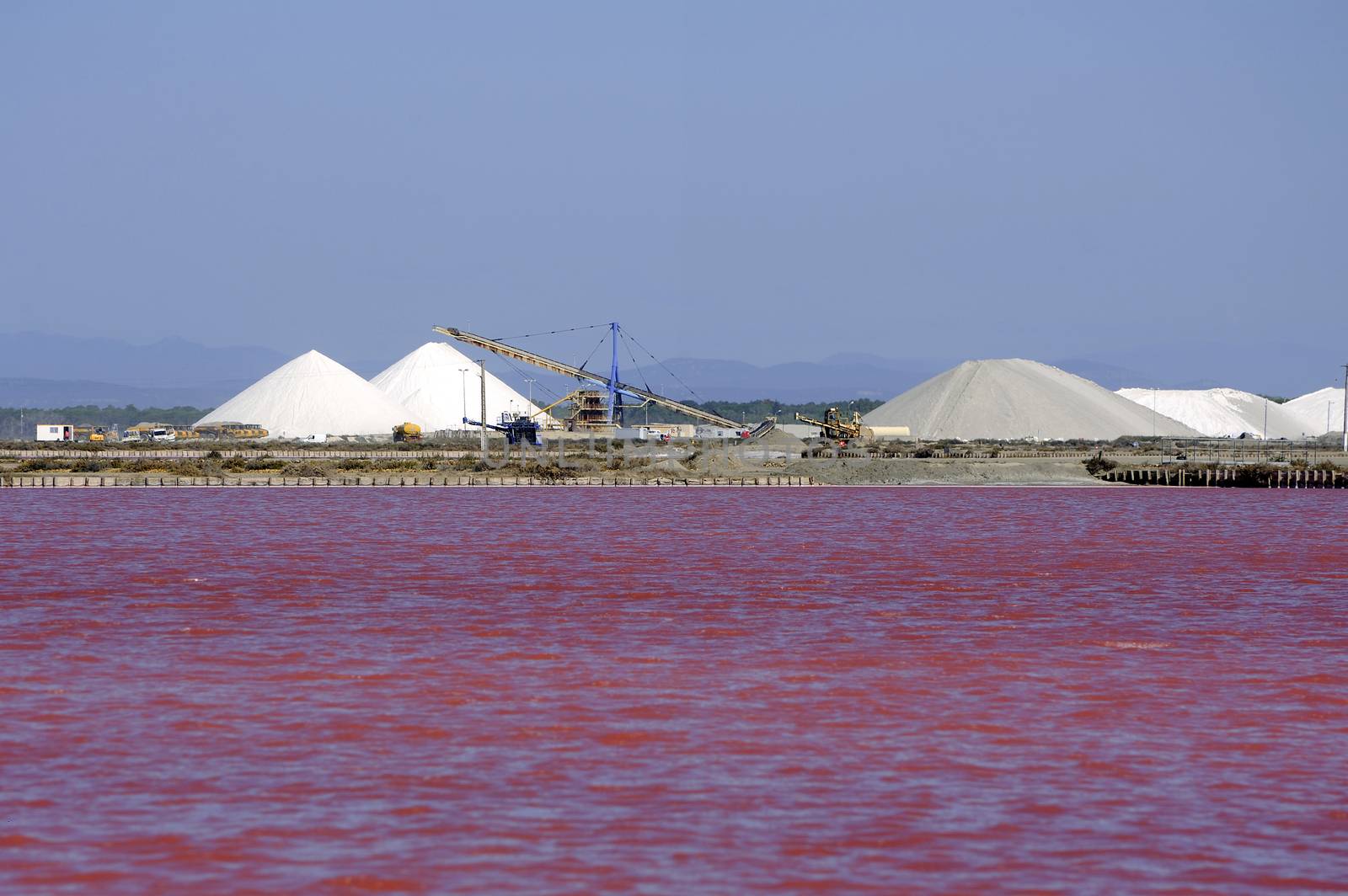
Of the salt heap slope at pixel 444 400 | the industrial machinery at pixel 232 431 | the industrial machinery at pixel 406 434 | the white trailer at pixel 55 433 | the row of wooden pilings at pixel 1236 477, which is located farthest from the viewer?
the salt heap slope at pixel 444 400

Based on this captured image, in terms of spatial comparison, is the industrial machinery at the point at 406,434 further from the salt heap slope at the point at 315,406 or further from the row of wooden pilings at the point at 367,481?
the row of wooden pilings at the point at 367,481

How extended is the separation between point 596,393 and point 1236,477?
5628 cm

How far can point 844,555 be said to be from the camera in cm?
3950

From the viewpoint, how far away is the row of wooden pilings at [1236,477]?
275 feet

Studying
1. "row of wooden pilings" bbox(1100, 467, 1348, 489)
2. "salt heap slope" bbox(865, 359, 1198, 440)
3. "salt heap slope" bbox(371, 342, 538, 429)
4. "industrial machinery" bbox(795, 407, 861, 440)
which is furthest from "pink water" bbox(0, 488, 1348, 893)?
"salt heap slope" bbox(371, 342, 538, 429)

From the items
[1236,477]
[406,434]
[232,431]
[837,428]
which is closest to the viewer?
→ [1236,477]

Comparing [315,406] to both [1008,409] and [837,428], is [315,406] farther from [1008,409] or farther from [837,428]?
[837,428]

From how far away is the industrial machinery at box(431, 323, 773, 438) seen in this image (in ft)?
394

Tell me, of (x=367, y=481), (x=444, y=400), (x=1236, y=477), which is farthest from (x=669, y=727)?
(x=444, y=400)

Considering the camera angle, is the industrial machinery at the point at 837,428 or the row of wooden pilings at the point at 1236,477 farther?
the industrial machinery at the point at 837,428

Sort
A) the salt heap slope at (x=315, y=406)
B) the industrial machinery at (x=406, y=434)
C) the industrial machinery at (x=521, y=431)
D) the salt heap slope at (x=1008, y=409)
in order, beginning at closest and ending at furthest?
the industrial machinery at (x=521, y=431) < the industrial machinery at (x=406, y=434) < the salt heap slope at (x=1008, y=409) < the salt heap slope at (x=315, y=406)

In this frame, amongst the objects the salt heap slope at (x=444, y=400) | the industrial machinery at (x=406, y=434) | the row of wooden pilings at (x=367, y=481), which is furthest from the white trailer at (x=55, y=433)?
the row of wooden pilings at (x=367, y=481)

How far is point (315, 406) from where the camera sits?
170 m

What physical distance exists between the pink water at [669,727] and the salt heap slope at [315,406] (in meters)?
131
